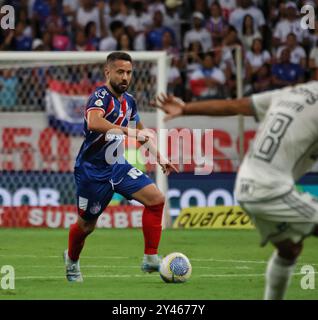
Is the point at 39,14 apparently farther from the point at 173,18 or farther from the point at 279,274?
the point at 279,274

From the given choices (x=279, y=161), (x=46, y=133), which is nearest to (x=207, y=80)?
(x=46, y=133)

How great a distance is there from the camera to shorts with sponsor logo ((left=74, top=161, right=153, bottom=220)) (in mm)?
10641

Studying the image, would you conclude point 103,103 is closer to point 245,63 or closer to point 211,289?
point 211,289

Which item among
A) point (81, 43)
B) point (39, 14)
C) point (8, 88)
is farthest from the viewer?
point (39, 14)

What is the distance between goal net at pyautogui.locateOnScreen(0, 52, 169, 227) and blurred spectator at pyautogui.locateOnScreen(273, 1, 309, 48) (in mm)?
3179

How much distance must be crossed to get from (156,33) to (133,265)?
10.1 metres

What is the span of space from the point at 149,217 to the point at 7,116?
889 centimetres

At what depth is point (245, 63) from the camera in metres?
21.2

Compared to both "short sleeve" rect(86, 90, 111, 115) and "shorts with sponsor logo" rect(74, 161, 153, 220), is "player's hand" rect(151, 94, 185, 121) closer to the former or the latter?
"short sleeve" rect(86, 90, 111, 115)

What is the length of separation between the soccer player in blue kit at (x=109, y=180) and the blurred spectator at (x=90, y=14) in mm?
11324

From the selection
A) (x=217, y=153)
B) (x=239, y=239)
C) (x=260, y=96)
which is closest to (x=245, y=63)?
(x=217, y=153)

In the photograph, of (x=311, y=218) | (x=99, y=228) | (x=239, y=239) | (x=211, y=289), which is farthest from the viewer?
(x=99, y=228)

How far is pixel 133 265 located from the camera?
12.3m

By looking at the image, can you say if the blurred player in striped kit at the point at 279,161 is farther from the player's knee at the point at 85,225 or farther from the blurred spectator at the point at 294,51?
the blurred spectator at the point at 294,51
